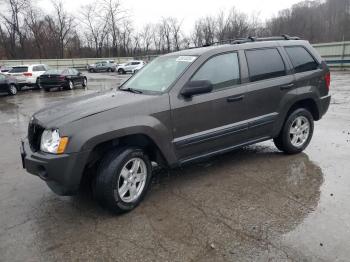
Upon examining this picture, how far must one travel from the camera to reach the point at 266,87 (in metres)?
4.86

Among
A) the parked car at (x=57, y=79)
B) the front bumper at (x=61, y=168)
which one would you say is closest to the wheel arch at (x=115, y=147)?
the front bumper at (x=61, y=168)

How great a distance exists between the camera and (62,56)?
200ft

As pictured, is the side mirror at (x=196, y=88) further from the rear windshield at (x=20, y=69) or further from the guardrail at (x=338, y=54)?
the guardrail at (x=338, y=54)

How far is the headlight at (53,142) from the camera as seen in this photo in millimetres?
3328

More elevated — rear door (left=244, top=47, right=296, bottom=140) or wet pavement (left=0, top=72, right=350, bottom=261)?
rear door (left=244, top=47, right=296, bottom=140)

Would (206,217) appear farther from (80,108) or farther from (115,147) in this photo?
(80,108)

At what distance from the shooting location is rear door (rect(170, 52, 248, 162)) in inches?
161

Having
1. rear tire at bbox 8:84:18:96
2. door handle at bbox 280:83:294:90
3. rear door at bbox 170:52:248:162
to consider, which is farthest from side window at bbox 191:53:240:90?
rear tire at bbox 8:84:18:96

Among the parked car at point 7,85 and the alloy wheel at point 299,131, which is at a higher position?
the parked car at point 7,85

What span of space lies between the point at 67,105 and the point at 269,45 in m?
3.19

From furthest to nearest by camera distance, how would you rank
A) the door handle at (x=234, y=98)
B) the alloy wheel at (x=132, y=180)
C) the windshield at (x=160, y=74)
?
the door handle at (x=234, y=98) → the windshield at (x=160, y=74) → the alloy wheel at (x=132, y=180)

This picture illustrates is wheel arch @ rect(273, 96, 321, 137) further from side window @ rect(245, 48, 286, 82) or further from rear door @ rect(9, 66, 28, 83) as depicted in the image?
rear door @ rect(9, 66, 28, 83)

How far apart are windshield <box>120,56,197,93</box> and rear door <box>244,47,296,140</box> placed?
1.02 metres

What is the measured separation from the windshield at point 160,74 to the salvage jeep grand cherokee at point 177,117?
2cm
